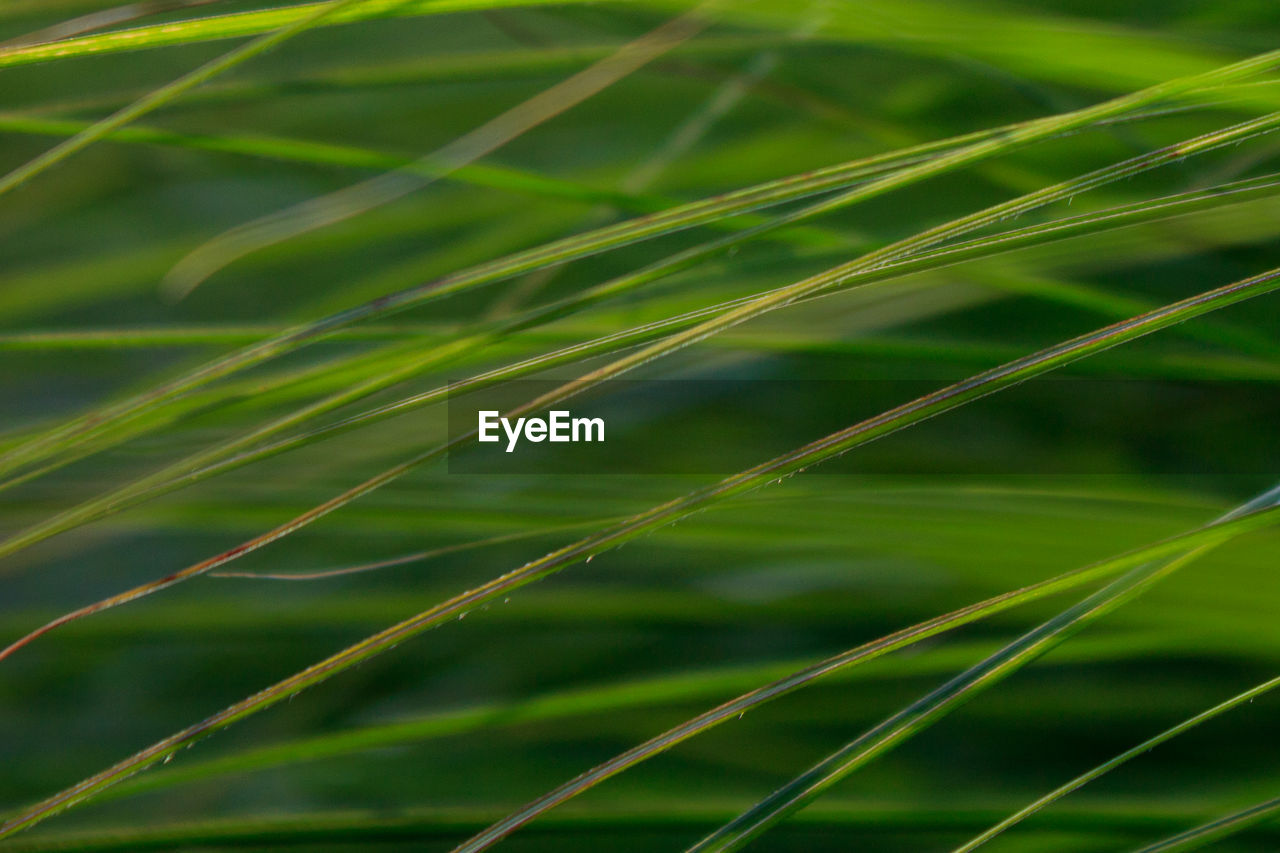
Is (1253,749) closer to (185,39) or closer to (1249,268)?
(1249,268)

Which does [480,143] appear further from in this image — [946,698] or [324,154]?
[946,698]

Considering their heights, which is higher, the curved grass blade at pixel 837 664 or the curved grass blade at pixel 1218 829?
the curved grass blade at pixel 837 664

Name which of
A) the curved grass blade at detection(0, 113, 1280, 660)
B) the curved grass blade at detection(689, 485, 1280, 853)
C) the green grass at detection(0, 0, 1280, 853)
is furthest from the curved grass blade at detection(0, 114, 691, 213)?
the curved grass blade at detection(689, 485, 1280, 853)

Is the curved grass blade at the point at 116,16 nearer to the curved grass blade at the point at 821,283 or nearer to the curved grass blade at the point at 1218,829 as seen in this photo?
the curved grass blade at the point at 821,283

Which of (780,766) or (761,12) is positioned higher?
(761,12)

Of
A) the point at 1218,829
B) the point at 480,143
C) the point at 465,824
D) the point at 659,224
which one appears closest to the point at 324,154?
the point at 480,143

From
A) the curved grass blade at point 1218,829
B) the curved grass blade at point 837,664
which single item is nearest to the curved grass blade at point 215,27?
the curved grass blade at point 837,664

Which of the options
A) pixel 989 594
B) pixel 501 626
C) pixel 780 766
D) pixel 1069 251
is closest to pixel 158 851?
pixel 501 626
